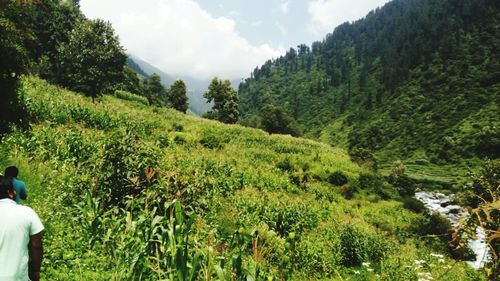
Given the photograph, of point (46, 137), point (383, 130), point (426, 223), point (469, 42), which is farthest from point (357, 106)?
point (46, 137)

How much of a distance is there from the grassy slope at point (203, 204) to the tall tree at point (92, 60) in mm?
8736

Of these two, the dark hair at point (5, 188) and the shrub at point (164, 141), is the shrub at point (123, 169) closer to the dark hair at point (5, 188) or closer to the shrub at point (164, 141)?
the dark hair at point (5, 188)

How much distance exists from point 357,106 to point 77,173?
181 metres

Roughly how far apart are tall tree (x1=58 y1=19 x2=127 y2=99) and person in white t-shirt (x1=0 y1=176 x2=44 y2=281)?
36046 mm

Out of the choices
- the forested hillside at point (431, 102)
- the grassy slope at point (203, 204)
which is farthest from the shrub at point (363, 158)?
the forested hillside at point (431, 102)

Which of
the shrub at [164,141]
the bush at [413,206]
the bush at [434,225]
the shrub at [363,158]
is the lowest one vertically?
the bush at [434,225]

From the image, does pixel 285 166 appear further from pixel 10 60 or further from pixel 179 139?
pixel 10 60

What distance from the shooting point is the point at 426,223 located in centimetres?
3547

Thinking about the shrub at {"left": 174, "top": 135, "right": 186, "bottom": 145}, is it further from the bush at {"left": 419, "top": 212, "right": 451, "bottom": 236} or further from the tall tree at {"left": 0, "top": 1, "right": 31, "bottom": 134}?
the bush at {"left": 419, "top": 212, "right": 451, "bottom": 236}

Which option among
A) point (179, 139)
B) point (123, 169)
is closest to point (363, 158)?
point (179, 139)

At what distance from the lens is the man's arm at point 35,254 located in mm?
4948

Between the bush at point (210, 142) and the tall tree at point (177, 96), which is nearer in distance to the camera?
the bush at point (210, 142)

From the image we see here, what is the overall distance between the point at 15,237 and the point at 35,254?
0.45 m

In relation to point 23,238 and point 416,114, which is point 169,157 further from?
point 416,114
